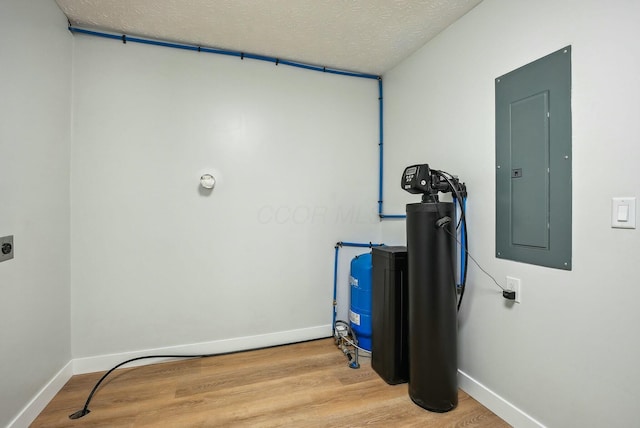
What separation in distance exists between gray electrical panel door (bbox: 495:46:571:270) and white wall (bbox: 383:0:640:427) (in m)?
0.04

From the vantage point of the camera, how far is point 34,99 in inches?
62.7

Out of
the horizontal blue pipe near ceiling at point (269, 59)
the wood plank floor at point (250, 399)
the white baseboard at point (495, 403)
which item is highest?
the horizontal blue pipe near ceiling at point (269, 59)

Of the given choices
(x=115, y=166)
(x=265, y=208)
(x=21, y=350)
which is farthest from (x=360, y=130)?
(x=21, y=350)

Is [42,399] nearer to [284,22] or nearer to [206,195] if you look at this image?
[206,195]

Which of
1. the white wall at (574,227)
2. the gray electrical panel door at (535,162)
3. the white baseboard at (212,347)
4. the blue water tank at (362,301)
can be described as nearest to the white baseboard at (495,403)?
the white wall at (574,227)

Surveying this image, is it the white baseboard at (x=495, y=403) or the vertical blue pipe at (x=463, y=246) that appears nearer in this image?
the white baseboard at (x=495, y=403)

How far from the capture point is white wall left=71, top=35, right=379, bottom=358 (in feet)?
6.72

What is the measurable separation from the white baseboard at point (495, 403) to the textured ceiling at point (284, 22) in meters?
2.44

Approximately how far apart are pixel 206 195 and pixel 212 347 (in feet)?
4.17

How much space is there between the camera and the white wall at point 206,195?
6.72 ft

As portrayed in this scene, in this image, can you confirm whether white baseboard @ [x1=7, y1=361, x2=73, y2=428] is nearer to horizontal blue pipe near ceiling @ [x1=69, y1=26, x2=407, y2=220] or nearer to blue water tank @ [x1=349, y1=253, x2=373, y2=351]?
blue water tank @ [x1=349, y1=253, x2=373, y2=351]

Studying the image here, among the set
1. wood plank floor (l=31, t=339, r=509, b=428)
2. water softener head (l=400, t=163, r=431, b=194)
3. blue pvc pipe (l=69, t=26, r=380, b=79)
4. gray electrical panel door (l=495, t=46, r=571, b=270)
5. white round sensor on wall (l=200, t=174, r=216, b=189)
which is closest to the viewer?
gray electrical panel door (l=495, t=46, r=571, b=270)

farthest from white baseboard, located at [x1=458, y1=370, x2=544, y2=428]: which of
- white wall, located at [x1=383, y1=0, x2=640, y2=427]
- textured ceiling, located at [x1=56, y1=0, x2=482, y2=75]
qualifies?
textured ceiling, located at [x1=56, y1=0, x2=482, y2=75]

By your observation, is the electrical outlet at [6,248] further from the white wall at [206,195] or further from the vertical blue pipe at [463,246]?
the vertical blue pipe at [463,246]
